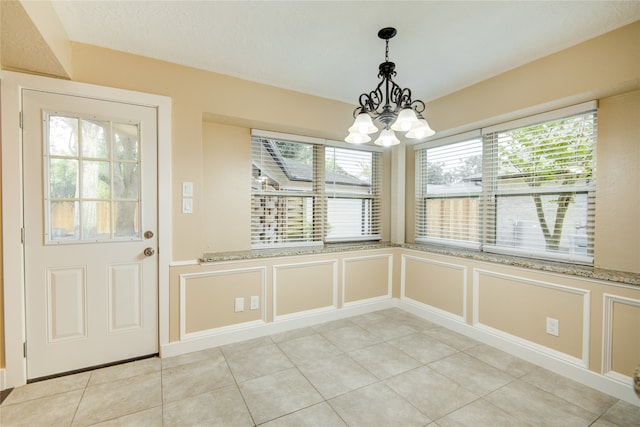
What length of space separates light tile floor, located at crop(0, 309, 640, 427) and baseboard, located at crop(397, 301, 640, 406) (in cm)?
7

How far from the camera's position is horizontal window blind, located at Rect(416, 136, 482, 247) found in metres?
3.16

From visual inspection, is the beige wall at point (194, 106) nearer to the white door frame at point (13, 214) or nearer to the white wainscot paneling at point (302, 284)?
the white door frame at point (13, 214)

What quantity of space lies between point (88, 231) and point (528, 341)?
378cm

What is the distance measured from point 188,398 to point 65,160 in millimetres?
1987

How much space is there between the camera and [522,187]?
2.71m

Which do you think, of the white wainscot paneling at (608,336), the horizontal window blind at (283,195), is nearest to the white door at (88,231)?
the horizontal window blind at (283,195)

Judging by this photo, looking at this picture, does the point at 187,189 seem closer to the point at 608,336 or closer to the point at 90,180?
the point at 90,180

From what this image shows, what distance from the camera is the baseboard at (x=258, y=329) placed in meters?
2.52

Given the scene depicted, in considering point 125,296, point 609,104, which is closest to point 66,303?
point 125,296

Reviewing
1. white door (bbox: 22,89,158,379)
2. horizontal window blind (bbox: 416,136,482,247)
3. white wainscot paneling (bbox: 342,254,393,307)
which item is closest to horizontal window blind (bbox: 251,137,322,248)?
white wainscot paneling (bbox: 342,254,393,307)

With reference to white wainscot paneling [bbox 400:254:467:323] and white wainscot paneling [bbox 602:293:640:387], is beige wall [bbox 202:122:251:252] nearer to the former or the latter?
white wainscot paneling [bbox 400:254:467:323]

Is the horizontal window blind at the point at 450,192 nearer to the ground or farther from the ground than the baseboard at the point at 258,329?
farther from the ground

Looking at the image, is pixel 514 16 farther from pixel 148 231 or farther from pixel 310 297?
pixel 148 231

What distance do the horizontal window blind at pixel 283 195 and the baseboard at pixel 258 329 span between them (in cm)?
84
